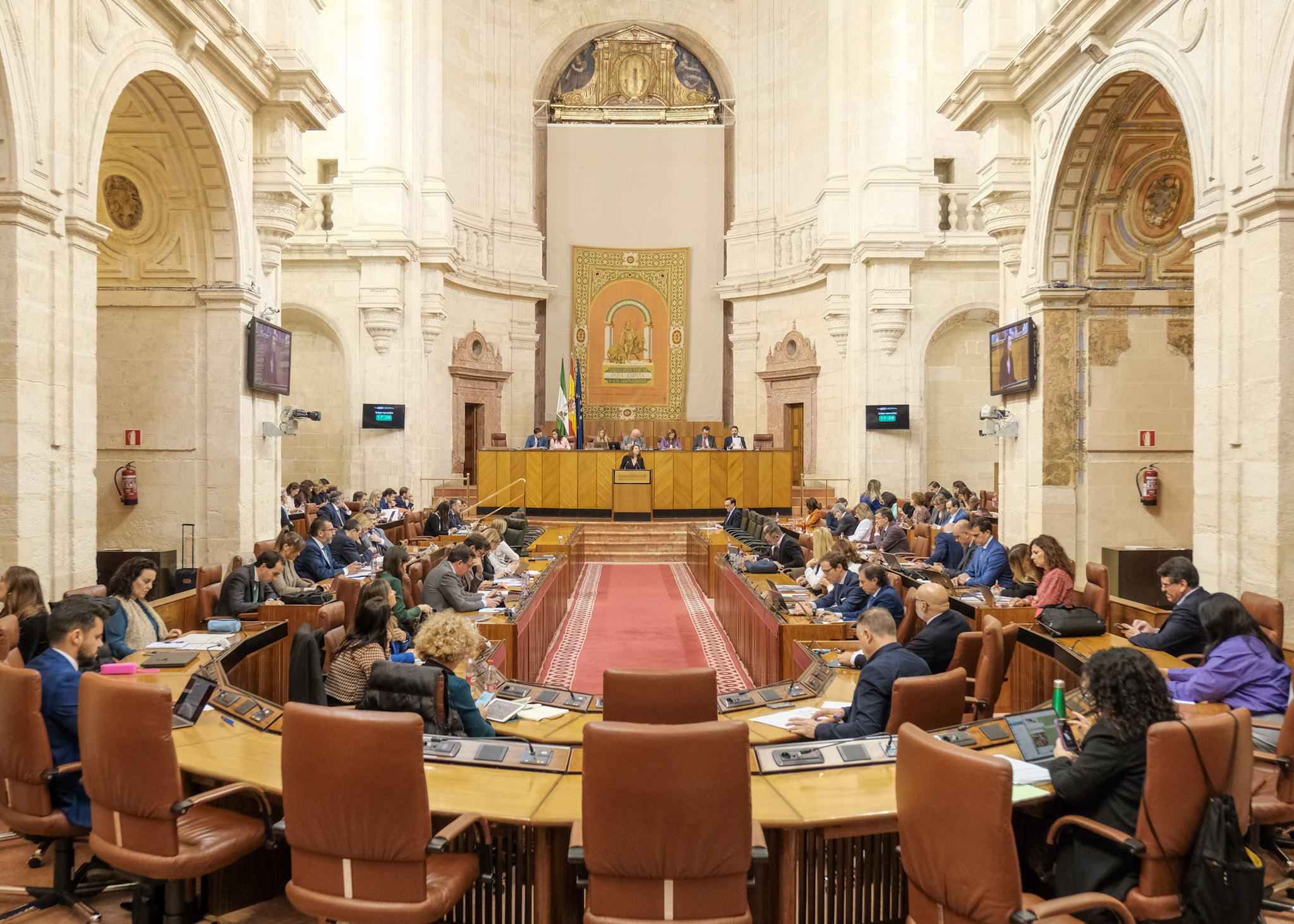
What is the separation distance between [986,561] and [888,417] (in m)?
8.51

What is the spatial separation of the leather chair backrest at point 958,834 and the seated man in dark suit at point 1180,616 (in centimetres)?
312

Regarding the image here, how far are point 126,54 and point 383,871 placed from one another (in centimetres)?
681

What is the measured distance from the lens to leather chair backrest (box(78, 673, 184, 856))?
2799 millimetres

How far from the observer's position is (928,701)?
3.48m

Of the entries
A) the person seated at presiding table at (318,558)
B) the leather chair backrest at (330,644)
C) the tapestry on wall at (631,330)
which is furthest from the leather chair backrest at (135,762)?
the tapestry on wall at (631,330)

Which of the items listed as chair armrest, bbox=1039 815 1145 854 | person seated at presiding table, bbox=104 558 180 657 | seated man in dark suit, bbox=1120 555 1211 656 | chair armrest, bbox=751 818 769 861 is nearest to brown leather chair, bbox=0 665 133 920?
person seated at presiding table, bbox=104 558 180 657

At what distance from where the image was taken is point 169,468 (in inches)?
341

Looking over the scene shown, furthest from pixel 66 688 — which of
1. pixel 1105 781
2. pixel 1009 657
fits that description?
pixel 1009 657

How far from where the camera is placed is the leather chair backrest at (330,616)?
4.93 meters

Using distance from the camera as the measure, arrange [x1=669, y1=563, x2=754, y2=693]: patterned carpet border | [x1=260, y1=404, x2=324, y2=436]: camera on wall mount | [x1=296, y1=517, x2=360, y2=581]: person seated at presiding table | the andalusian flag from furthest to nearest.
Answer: the andalusian flag → [x1=260, y1=404, x2=324, y2=436]: camera on wall mount → [x1=296, y1=517, x2=360, y2=581]: person seated at presiding table → [x1=669, y1=563, x2=754, y2=693]: patterned carpet border

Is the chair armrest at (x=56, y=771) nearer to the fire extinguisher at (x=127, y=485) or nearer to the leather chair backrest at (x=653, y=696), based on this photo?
the leather chair backrest at (x=653, y=696)

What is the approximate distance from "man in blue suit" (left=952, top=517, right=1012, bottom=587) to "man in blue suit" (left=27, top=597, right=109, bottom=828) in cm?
597

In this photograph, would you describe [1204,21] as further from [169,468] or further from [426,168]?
[426,168]

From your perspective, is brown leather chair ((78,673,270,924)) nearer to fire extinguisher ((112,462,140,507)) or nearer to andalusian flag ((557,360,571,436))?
fire extinguisher ((112,462,140,507))
